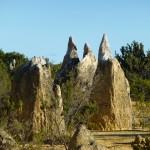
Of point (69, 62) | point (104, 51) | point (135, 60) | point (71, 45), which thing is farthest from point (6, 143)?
point (135, 60)

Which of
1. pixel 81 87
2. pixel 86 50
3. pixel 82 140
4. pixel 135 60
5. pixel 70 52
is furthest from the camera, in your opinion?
pixel 135 60

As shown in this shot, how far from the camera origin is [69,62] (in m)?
20.6

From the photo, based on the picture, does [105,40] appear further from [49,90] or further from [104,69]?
[49,90]

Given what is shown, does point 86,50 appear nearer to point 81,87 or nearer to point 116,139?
point 81,87

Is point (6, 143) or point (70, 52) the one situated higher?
point (70, 52)

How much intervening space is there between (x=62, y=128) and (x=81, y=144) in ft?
17.8

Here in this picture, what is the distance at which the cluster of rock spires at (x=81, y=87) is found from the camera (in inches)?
528

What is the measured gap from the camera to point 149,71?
3161cm

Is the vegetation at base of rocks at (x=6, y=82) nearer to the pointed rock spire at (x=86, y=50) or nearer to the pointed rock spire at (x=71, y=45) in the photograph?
the pointed rock spire at (x=71, y=45)

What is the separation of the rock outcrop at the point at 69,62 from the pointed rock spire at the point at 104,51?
5.02ft

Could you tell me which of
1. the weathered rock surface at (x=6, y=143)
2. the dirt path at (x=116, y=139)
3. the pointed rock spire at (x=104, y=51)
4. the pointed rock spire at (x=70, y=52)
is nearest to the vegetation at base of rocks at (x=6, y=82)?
the dirt path at (x=116, y=139)

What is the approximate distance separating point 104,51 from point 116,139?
17.1 feet

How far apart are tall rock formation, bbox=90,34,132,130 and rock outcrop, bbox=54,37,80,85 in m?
2.52

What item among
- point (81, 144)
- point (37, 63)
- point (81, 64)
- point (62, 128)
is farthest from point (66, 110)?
point (81, 64)
